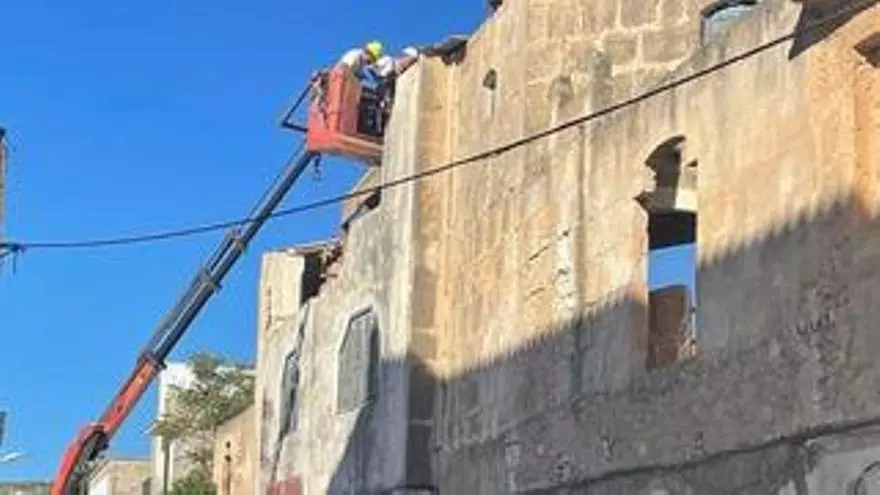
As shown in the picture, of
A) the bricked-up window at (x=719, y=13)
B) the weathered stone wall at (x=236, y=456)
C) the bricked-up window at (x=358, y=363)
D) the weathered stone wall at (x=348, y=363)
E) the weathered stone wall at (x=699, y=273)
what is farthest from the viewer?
the weathered stone wall at (x=236, y=456)

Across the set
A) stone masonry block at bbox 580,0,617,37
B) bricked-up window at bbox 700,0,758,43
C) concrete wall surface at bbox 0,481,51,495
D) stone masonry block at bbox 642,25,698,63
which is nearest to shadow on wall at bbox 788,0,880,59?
bricked-up window at bbox 700,0,758,43

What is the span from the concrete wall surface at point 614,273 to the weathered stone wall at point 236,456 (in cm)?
560

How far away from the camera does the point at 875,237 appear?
11156 mm

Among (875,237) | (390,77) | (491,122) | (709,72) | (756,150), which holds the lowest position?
(875,237)

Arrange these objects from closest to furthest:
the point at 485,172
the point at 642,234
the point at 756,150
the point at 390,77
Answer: the point at 756,150 → the point at 642,234 → the point at 485,172 → the point at 390,77

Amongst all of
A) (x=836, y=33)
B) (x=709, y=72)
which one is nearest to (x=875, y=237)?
(x=836, y=33)

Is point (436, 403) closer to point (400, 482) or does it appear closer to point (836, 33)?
point (400, 482)

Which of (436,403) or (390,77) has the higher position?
→ (390,77)

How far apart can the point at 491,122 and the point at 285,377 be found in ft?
24.8

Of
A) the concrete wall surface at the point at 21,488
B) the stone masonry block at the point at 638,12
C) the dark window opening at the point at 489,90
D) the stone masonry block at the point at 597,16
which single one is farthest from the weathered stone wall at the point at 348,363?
the concrete wall surface at the point at 21,488

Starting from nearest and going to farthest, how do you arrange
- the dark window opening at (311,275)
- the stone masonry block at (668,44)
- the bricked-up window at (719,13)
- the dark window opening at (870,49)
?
the dark window opening at (870,49) < the bricked-up window at (719,13) < the stone masonry block at (668,44) < the dark window opening at (311,275)

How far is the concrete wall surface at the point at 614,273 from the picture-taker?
11625 millimetres

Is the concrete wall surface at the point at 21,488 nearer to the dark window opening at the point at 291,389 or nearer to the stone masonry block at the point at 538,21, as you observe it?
the dark window opening at the point at 291,389

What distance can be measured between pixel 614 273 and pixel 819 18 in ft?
11.4
